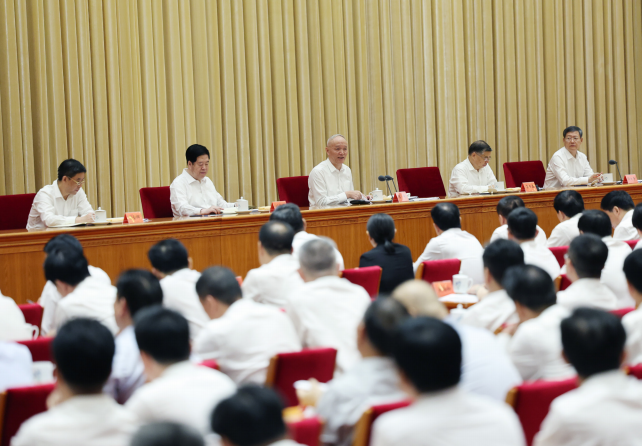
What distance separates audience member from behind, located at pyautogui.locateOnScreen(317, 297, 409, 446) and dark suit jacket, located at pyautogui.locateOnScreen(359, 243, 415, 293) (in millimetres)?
2377

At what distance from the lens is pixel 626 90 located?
419 inches

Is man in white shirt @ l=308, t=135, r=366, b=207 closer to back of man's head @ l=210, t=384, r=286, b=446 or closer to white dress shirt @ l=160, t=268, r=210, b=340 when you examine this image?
white dress shirt @ l=160, t=268, r=210, b=340

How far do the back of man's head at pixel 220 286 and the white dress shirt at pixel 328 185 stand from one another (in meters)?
3.82

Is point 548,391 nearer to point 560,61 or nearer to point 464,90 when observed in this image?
point 464,90

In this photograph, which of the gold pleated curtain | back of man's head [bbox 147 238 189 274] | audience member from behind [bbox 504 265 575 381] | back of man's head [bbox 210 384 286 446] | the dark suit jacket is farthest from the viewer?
the gold pleated curtain

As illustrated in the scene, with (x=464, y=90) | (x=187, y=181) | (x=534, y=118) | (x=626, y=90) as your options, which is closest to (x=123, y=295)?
(x=187, y=181)

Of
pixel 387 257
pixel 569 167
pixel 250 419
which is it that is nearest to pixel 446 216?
pixel 387 257

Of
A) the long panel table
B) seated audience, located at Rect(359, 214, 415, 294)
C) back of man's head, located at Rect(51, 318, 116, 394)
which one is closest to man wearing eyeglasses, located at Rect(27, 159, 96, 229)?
the long panel table

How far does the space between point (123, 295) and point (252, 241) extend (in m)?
3.05

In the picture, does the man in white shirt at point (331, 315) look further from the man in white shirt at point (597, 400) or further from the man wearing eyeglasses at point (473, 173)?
the man wearing eyeglasses at point (473, 173)

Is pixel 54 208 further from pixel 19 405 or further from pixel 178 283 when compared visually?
pixel 19 405

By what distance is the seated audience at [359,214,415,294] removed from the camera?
4.44 metres

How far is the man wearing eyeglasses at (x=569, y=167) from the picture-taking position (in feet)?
25.3

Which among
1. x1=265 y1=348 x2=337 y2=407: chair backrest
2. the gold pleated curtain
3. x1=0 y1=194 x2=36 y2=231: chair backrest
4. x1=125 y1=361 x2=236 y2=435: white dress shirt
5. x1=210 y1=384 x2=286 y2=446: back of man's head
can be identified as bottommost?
x1=265 y1=348 x2=337 y2=407: chair backrest
